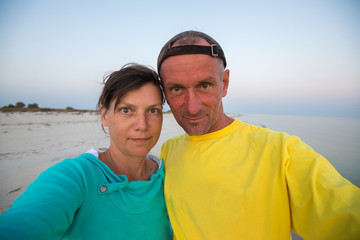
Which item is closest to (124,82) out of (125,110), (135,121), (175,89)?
(125,110)

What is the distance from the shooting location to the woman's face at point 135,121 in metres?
1.29

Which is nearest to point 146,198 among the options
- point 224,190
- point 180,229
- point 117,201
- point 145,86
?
point 117,201

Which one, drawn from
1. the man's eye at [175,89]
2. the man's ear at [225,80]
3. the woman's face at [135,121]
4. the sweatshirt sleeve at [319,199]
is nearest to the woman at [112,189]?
the woman's face at [135,121]

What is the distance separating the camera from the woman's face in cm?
129

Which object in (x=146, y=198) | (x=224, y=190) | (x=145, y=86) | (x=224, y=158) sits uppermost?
(x=145, y=86)

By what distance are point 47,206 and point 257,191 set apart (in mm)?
1250

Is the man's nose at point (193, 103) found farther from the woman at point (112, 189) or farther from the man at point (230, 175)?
Answer: the woman at point (112, 189)

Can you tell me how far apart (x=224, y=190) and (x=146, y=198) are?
63cm

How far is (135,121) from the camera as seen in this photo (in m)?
1.29

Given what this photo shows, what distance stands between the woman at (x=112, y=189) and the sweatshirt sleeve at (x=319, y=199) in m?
1.02

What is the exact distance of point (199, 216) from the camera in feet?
3.81

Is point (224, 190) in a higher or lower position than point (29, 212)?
lower

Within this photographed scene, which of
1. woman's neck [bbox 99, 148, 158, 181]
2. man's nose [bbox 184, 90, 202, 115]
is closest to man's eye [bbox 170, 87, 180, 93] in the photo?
man's nose [bbox 184, 90, 202, 115]

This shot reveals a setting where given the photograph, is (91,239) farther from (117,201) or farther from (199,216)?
(199,216)
